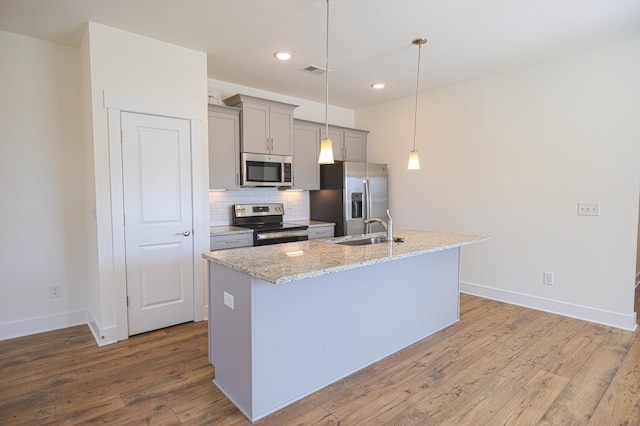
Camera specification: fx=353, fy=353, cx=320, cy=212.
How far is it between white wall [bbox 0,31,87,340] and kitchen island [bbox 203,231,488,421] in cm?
194

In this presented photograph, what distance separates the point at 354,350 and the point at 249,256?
1.03 metres

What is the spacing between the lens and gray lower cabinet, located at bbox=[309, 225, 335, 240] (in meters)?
4.62

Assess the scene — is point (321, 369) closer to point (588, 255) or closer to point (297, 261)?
point (297, 261)

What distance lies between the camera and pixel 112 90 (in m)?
2.95

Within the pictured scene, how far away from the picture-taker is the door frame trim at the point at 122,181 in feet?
9.76

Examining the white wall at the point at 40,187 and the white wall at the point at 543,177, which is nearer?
the white wall at the point at 40,187

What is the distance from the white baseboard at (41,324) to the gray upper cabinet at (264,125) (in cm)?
238

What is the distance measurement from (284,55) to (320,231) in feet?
7.26

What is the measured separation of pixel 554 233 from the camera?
3723 mm

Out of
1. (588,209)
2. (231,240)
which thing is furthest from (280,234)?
(588,209)

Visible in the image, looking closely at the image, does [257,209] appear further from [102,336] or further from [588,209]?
[588,209]

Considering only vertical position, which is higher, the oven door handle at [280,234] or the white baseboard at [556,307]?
the oven door handle at [280,234]

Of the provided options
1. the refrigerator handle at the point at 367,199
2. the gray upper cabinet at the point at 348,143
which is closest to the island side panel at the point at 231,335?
the refrigerator handle at the point at 367,199

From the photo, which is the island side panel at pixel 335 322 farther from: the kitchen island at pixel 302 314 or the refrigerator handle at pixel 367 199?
the refrigerator handle at pixel 367 199
